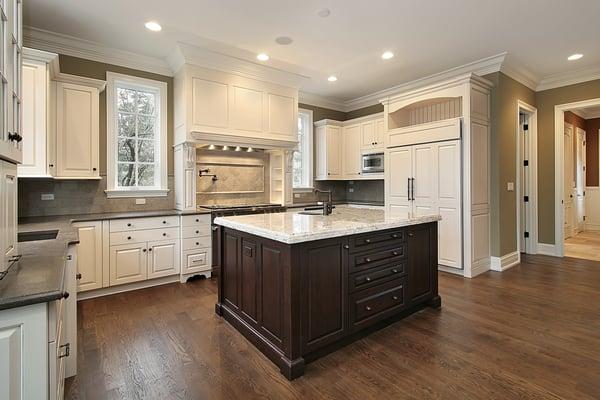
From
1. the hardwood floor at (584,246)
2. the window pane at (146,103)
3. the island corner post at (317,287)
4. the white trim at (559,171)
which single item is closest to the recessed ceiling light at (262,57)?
the window pane at (146,103)

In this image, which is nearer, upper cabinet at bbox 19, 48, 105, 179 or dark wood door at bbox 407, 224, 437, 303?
dark wood door at bbox 407, 224, 437, 303

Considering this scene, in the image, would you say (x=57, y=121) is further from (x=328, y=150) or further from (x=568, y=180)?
Answer: (x=568, y=180)

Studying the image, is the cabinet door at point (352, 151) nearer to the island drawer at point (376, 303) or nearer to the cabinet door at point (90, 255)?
the island drawer at point (376, 303)

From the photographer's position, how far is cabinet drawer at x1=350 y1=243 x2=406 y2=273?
2.48 m

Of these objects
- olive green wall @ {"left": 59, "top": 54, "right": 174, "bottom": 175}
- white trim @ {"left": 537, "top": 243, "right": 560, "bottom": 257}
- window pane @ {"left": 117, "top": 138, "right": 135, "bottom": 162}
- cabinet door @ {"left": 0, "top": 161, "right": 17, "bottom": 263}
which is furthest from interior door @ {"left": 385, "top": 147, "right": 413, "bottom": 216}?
cabinet door @ {"left": 0, "top": 161, "right": 17, "bottom": 263}

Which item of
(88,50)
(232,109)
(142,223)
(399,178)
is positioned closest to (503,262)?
(399,178)

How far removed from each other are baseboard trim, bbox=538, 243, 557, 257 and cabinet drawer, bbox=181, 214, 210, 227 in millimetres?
5522

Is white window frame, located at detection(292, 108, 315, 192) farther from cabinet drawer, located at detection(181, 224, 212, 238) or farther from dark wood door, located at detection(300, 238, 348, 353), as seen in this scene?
dark wood door, located at detection(300, 238, 348, 353)

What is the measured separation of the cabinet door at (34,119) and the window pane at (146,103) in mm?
1344

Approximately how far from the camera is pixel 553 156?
5.28 metres

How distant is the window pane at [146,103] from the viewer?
441 centimetres

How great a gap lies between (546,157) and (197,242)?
18.8 ft

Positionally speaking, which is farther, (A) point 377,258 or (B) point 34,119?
(B) point 34,119

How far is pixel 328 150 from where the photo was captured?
Answer: 6199mm
